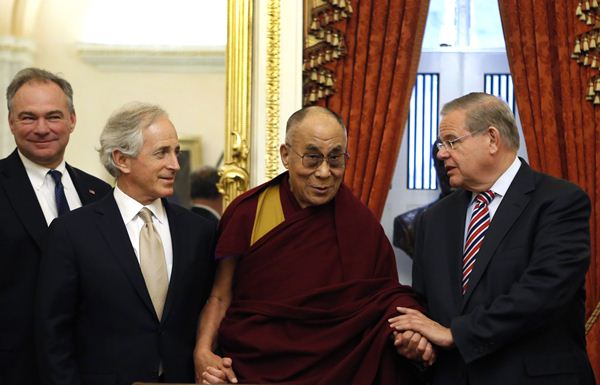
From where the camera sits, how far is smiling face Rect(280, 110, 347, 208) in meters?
4.21

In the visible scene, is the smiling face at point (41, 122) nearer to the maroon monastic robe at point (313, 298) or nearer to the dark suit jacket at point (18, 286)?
the dark suit jacket at point (18, 286)

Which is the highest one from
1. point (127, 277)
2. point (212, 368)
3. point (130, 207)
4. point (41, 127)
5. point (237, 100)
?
point (237, 100)

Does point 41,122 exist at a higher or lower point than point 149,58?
lower

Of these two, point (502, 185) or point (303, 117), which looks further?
point (303, 117)

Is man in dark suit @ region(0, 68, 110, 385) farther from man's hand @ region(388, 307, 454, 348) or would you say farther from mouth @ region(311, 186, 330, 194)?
man's hand @ region(388, 307, 454, 348)

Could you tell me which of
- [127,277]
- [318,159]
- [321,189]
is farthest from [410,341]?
[127,277]

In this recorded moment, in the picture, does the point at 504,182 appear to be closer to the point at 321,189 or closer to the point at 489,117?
the point at 489,117

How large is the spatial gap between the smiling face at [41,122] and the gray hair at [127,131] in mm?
289

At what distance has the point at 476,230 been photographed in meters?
4.15

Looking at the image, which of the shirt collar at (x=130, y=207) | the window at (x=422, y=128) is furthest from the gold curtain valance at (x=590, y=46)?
the shirt collar at (x=130, y=207)

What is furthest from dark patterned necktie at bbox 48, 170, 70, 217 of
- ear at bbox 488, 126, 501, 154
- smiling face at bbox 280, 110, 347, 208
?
ear at bbox 488, 126, 501, 154

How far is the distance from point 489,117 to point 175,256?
1.38 m

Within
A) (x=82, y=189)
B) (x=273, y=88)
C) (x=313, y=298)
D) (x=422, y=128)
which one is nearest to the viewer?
(x=313, y=298)

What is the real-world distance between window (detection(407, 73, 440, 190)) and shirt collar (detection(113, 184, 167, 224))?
2.46 m
